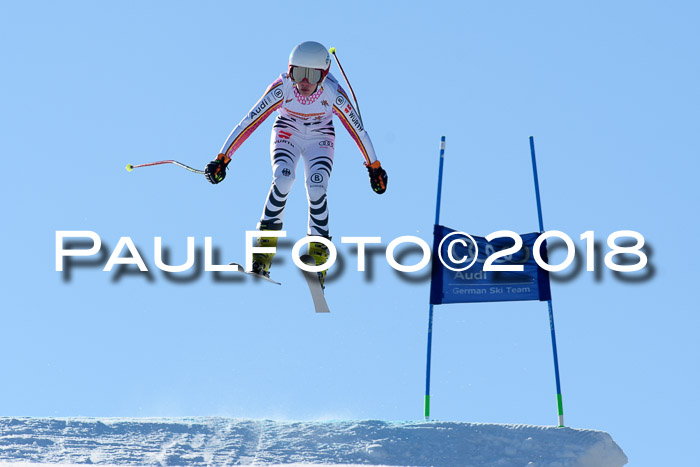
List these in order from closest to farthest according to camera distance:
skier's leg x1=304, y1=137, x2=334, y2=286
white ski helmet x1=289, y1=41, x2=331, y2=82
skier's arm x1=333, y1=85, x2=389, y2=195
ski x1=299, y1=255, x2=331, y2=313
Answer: white ski helmet x1=289, y1=41, x2=331, y2=82, ski x1=299, y1=255, x2=331, y2=313, skier's leg x1=304, y1=137, x2=334, y2=286, skier's arm x1=333, y1=85, x2=389, y2=195

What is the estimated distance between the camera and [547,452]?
54.1 ft

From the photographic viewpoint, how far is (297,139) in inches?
695

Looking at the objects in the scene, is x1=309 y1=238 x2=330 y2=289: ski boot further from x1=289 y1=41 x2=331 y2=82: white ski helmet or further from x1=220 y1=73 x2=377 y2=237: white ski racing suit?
x1=289 y1=41 x2=331 y2=82: white ski helmet

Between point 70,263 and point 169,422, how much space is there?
3.09 m

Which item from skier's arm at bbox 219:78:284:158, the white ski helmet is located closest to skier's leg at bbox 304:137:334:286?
skier's arm at bbox 219:78:284:158

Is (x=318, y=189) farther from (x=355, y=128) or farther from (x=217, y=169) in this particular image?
(x=217, y=169)

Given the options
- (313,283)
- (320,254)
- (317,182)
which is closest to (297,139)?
(317,182)

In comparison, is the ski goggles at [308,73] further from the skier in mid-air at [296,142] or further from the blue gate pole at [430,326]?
the blue gate pole at [430,326]

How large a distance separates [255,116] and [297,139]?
56 cm

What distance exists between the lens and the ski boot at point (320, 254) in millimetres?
17453

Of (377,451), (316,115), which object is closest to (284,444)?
(377,451)

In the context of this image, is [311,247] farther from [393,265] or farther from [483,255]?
[483,255]

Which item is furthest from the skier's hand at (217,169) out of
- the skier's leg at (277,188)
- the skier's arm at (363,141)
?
the skier's arm at (363,141)

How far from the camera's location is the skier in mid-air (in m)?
17.5
